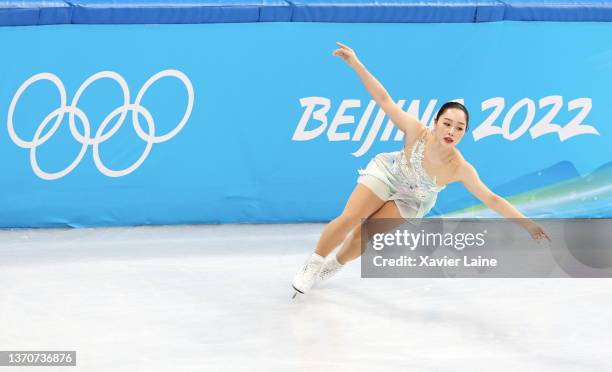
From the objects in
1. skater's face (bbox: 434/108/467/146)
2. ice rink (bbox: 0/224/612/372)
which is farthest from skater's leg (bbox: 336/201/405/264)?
skater's face (bbox: 434/108/467/146)

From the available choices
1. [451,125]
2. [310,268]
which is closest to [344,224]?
[310,268]

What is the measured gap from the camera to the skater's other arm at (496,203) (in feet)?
20.8

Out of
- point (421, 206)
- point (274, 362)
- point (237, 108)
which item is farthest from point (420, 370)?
point (237, 108)

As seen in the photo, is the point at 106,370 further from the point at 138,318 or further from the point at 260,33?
the point at 260,33

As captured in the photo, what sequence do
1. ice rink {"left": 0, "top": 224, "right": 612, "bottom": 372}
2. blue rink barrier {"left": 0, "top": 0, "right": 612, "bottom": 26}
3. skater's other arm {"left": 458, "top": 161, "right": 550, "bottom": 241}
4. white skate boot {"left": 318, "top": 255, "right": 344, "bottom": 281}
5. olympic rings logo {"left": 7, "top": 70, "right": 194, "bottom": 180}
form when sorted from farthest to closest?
olympic rings logo {"left": 7, "top": 70, "right": 194, "bottom": 180}
blue rink barrier {"left": 0, "top": 0, "right": 612, "bottom": 26}
white skate boot {"left": 318, "top": 255, "right": 344, "bottom": 281}
skater's other arm {"left": 458, "top": 161, "right": 550, "bottom": 241}
ice rink {"left": 0, "top": 224, "right": 612, "bottom": 372}

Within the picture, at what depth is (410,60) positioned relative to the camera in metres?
8.84

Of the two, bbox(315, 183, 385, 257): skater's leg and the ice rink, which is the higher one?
bbox(315, 183, 385, 257): skater's leg

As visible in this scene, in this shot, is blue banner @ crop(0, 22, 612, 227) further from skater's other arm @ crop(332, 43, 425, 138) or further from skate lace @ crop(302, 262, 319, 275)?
skater's other arm @ crop(332, 43, 425, 138)

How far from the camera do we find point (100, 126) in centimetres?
855

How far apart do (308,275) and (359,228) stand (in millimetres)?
390

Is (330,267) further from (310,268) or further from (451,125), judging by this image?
(451,125)

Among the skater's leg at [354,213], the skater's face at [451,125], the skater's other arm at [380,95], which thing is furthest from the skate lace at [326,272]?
the skater's face at [451,125]

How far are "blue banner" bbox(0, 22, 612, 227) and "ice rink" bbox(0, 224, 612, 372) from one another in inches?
14.4

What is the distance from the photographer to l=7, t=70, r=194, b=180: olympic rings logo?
27.7 ft
